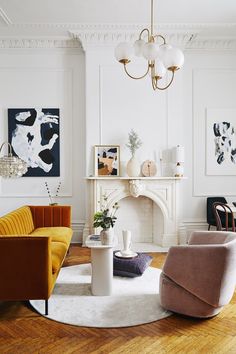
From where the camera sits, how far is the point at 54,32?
5.52m

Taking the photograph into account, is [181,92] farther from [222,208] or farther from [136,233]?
[136,233]

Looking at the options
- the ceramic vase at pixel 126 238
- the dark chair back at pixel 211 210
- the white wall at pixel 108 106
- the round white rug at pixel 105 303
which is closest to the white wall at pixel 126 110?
the white wall at pixel 108 106

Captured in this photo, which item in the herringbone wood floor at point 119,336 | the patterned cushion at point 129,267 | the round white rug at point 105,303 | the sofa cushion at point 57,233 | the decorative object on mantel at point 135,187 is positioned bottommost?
the herringbone wood floor at point 119,336

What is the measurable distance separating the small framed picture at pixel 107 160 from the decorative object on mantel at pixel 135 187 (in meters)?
0.33

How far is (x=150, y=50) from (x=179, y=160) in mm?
2697

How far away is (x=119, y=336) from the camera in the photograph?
2697mm

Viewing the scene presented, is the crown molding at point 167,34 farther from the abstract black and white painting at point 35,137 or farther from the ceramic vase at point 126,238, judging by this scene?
the ceramic vase at point 126,238

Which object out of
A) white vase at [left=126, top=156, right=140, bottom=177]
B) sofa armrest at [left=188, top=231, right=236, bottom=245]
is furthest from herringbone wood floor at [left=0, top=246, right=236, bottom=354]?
white vase at [left=126, top=156, right=140, bottom=177]

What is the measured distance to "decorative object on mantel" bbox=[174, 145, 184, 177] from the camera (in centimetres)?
557

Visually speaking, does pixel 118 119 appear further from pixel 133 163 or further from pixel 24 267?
pixel 24 267

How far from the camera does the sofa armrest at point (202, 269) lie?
283 centimetres

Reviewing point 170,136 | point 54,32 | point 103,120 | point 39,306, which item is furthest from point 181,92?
point 39,306

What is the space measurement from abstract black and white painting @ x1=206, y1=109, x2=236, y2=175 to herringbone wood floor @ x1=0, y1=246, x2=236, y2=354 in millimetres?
3301

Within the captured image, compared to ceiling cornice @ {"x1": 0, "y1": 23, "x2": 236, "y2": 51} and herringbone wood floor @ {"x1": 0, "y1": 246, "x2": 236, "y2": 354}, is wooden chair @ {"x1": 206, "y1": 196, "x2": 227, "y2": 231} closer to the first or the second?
ceiling cornice @ {"x1": 0, "y1": 23, "x2": 236, "y2": 51}
